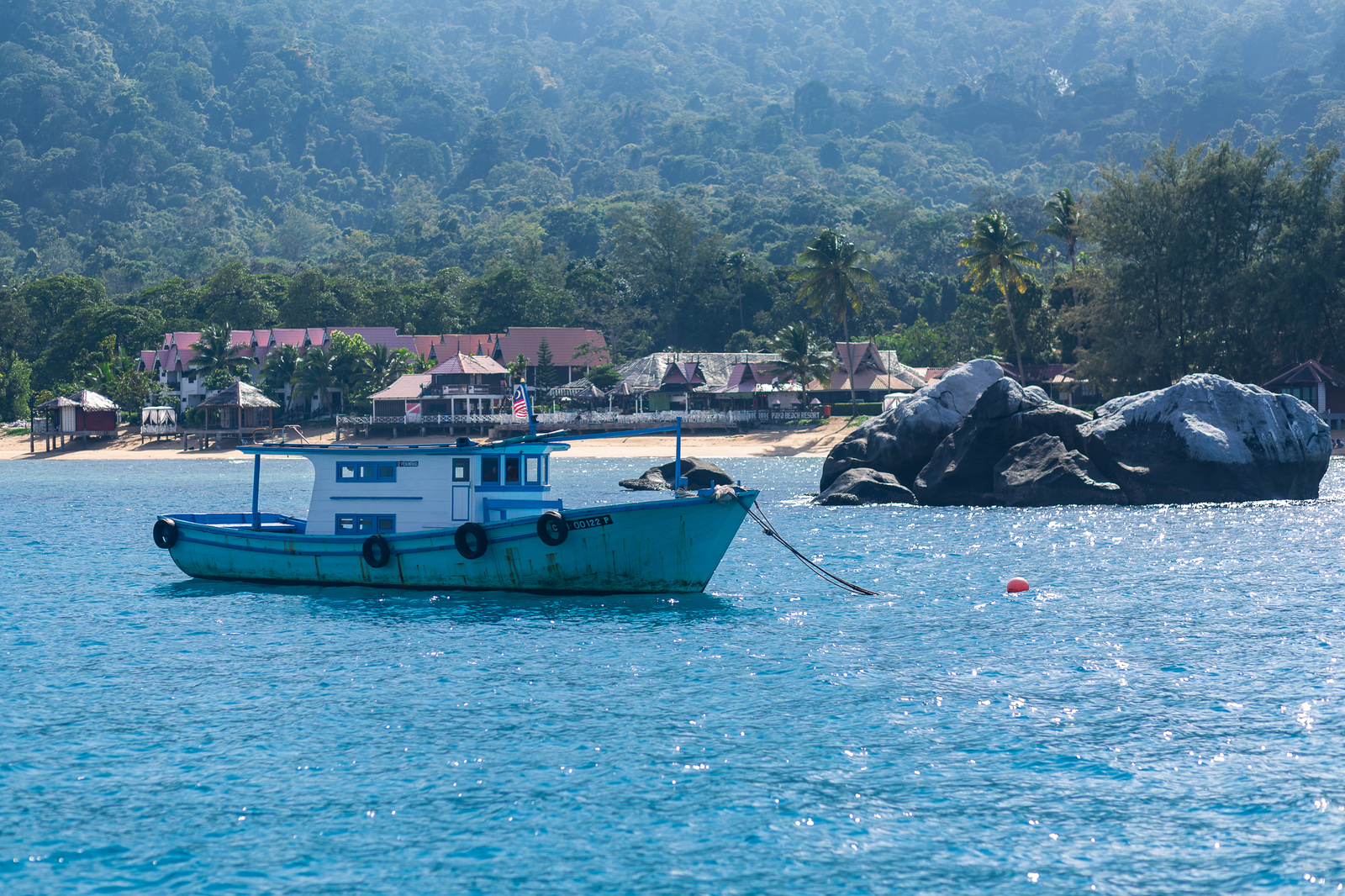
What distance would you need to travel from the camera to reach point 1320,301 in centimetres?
6769

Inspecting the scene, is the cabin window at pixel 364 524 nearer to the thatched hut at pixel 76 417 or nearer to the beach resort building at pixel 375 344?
the thatched hut at pixel 76 417

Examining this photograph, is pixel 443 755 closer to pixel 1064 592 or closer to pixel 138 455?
pixel 1064 592

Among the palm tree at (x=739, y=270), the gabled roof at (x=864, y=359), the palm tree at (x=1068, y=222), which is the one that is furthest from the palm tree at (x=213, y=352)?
the palm tree at (x=1068, y=222)

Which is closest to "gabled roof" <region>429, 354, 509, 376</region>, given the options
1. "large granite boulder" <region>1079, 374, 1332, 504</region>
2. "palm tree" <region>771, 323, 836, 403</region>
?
"palm tree" <region>771, 323, 836, 403</region>

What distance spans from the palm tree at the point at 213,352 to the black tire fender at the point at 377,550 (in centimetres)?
7749

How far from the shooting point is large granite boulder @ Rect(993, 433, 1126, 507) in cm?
4397

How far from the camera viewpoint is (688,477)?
50969 millimetres

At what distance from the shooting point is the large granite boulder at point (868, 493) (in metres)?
46.1

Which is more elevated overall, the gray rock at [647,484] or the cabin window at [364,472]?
A: the cabin window at [364,472]

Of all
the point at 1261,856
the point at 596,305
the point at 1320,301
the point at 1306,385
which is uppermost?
the point at 596,305

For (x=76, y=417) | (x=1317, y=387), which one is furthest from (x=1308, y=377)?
(x=76, y=417)

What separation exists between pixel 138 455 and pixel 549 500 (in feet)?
221

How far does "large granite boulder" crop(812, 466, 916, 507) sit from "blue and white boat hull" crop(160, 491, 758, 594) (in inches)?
837

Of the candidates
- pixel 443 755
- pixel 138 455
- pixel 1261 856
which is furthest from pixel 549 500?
pixel 138 455
